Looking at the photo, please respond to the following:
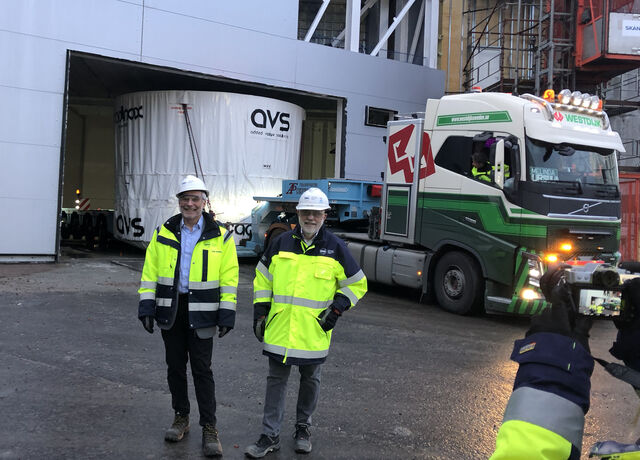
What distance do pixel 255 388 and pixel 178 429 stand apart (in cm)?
133

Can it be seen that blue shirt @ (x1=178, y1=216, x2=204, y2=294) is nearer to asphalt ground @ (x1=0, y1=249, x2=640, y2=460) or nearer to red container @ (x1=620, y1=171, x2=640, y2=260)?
asphalt ground @ (x1=0, y1=249, x2=640, y2=460)

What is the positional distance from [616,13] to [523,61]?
5.81 metres

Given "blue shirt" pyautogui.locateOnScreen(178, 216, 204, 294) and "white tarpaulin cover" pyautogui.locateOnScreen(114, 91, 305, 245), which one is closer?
"blue shirt" pyautogui.locateOnScreen(178, 216, 204, 294)

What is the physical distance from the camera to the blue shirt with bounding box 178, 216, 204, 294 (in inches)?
175

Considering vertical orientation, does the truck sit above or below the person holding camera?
above

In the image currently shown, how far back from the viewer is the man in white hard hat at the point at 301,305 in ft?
13.9

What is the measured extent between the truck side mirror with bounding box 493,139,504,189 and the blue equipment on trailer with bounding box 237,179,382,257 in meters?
4.21

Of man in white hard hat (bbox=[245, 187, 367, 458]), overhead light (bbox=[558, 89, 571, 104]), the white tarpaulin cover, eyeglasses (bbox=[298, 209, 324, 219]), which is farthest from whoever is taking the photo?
the white tarpaulin cover

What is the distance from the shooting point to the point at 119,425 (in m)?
4.57

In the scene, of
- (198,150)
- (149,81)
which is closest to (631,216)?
(198,150)

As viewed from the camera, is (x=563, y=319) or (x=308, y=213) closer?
(x=563, y=319)

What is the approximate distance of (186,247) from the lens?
4512 mm

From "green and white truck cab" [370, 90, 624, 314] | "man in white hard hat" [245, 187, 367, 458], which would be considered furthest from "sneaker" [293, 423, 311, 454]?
"green and white truck cab" [370, 90, 624, 314]

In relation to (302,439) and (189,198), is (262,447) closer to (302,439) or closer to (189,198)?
(302,439)
